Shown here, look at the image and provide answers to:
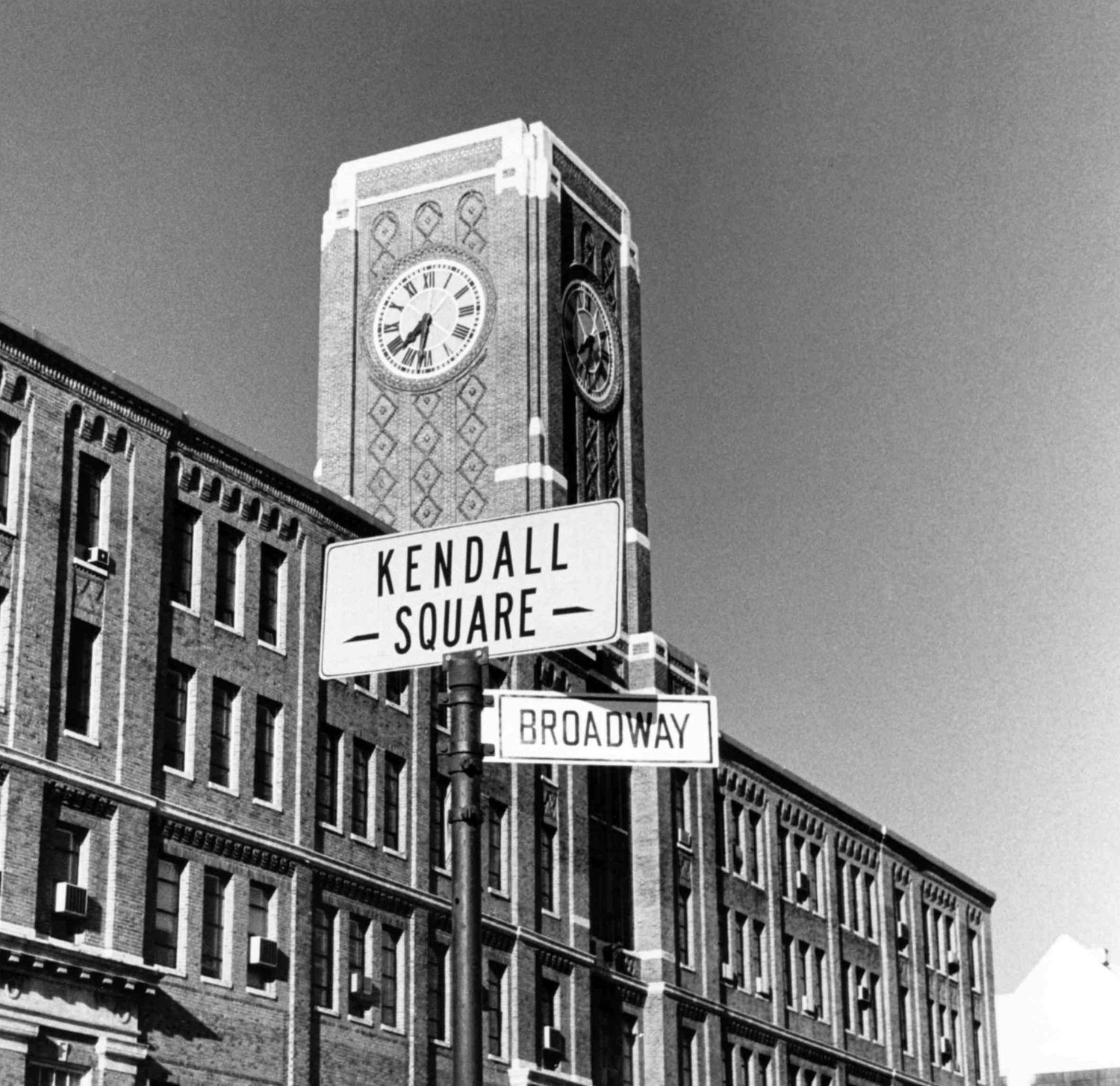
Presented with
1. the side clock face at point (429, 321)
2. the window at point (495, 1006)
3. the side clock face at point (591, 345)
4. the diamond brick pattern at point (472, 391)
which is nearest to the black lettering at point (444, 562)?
the window at point (495, 1006)

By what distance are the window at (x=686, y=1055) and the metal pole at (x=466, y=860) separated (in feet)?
148

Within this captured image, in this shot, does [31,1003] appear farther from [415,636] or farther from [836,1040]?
[836,1040]

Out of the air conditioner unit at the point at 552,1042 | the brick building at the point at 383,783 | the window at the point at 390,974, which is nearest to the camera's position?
the brick building at the point at 383,783

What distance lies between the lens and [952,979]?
73.4m

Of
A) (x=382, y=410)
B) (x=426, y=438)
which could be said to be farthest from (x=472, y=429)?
(x=382, y=410)

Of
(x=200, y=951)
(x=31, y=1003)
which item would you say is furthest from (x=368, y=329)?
(x=31, y=1003)

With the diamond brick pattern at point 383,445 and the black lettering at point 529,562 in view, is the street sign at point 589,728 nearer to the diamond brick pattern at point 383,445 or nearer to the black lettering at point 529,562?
the black lettering at point 529,562

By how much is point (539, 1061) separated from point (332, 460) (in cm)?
1640

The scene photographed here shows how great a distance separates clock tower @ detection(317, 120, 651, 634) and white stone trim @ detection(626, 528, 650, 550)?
0.22 feet

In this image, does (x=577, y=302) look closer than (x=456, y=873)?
No

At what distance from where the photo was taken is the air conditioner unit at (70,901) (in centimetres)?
3369

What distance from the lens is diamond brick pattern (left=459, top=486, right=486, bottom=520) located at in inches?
2077

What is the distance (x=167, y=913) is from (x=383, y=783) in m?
7.37

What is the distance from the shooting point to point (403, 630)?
34.0 feet
